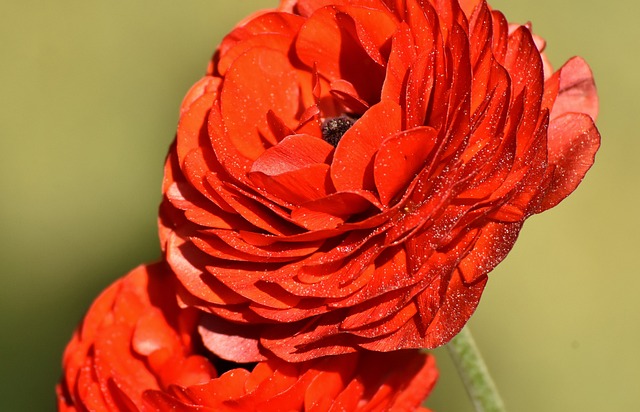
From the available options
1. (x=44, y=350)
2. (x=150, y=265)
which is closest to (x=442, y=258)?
(x=150, y=265)

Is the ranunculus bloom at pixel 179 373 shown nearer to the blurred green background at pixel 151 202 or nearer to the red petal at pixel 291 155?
the red petal at pixel 291 155

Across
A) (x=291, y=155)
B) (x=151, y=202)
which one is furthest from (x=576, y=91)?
(x=151, y=202)

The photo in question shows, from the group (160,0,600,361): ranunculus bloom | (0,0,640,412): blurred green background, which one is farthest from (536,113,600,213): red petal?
(0,0,640,412): blurred green background

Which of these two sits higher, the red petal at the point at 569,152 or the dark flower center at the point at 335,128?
the red petal at the point at 569,152

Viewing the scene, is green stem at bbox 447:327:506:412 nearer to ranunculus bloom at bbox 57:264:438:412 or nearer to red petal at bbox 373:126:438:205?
ranunculus bloom at bbox 57:264:438:412

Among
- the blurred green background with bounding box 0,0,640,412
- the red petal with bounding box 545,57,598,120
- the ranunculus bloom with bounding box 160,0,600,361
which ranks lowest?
the blurred green background with bounding box 0,0,640,412

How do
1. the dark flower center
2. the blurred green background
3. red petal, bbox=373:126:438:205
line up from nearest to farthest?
red petal, bbox=373:126:438:205 → the dark flower center → the blurred green background

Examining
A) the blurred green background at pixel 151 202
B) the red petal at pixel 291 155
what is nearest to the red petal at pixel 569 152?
the red petal at pixel 291 155
